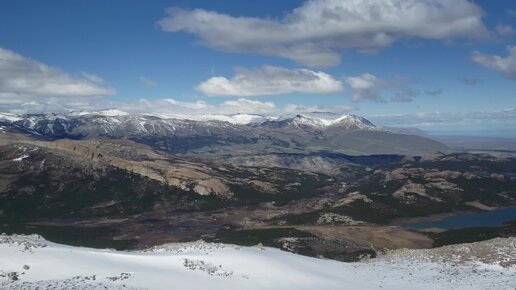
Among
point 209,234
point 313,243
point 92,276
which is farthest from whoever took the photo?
point 209,234

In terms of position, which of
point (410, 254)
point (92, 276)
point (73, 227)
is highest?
point (92, 276)

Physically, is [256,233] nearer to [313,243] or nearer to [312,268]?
[313,243]

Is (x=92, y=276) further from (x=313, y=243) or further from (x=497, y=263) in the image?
(x=313, y=243)

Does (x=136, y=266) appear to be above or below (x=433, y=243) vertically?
above

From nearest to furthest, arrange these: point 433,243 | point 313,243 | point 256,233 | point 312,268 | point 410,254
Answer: point 312,268 → point 410,254 → point 313,243 → point 433,243 → point 256,233

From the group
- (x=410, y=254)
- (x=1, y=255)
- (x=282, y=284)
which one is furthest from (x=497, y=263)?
(x=1, y=255)

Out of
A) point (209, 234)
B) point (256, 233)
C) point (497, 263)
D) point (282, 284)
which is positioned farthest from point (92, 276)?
point (209, 234)

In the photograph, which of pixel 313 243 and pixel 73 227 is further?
pixel 73 227
